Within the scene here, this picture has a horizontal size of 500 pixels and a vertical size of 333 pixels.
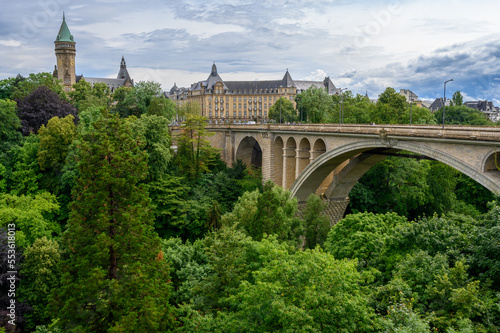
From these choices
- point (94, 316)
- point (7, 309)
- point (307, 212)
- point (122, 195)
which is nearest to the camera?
point (94, 316)

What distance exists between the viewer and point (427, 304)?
13938 millimetres

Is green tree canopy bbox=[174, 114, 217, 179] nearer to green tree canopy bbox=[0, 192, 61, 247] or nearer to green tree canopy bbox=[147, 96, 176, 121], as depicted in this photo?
green tree canopy bbox=[147, 96, 176, 121]

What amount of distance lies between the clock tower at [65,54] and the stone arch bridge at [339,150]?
226 feet

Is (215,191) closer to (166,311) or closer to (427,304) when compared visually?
(166,311)

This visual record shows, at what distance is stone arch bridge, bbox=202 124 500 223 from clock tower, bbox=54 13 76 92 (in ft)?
226

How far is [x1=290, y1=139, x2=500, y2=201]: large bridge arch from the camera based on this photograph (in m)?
20.0

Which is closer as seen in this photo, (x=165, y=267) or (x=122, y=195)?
(x=122, y=195)

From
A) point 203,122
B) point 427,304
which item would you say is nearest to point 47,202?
point 203,122

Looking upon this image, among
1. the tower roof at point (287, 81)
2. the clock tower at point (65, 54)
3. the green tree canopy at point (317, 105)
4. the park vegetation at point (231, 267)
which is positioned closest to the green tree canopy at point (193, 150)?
the park vegetation at point (231, 267)

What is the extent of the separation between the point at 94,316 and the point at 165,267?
132 inches

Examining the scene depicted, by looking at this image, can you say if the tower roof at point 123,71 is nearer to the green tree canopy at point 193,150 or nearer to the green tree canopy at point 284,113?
the green tree canopy at point 284,113

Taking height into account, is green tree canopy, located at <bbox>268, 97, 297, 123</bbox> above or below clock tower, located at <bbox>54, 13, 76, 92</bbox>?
below

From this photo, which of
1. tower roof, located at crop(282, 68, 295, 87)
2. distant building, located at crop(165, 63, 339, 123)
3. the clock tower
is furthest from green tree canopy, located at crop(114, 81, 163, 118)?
tower roof, located at crop(282, 68, 295, 87)

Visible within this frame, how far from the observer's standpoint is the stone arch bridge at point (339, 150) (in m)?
19.7
